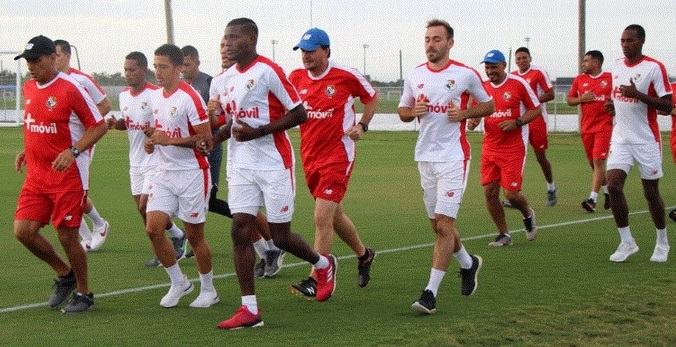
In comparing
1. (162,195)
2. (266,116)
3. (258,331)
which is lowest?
(258,331)

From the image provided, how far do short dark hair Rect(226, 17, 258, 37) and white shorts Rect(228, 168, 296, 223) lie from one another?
3.44 ft

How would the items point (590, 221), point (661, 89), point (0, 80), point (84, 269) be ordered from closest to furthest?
point (84, 269) < point (661, 89) < point (590, 221) < point (0, 80)

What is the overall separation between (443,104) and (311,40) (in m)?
1.36

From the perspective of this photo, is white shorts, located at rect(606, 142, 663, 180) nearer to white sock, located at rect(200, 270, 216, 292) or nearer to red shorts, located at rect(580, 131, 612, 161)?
white sock, located at rect(200, 270, 216, 292)

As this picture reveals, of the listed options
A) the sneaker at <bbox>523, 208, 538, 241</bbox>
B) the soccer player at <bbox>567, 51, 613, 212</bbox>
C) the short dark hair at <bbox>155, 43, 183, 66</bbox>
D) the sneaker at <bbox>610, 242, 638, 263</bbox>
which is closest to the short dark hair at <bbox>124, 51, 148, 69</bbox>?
the short dark hair at <bbox>155, 43, 183, 66</bbox>

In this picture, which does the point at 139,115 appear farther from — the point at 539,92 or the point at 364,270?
the point at 539,92

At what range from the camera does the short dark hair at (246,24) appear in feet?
25.9

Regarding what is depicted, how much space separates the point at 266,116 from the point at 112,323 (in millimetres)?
1934

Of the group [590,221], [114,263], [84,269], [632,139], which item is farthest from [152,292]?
[590,221]

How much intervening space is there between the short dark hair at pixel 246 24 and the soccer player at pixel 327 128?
1174 millimetres

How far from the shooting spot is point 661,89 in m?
10.5

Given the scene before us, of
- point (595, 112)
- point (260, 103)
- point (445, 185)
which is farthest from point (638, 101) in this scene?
point (595, 112)

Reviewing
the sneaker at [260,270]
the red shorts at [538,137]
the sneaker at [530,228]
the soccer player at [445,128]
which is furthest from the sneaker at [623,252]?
the red shorts at [538,137]

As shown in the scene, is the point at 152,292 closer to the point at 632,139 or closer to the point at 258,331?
the point at 258,331
